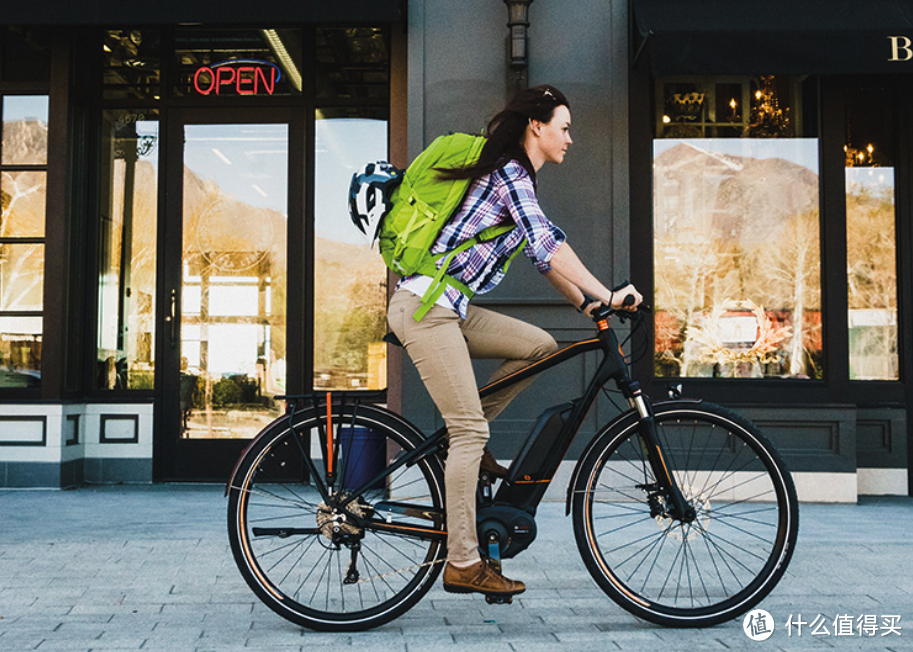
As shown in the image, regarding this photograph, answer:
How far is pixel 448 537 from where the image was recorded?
11.5 feet

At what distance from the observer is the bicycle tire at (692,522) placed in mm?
3586

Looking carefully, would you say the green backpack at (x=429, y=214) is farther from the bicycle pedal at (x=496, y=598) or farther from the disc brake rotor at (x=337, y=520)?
the bicycle pedal at (x=496, y=598)

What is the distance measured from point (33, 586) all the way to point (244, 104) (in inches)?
183

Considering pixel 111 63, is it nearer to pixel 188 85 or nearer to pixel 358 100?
pixel 188 85

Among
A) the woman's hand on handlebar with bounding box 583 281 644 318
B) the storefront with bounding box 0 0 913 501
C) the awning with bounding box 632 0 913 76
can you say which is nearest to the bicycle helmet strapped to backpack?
the woman's hand on handlebar with bounding box 583 281 644 318

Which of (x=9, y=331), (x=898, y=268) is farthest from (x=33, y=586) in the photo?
(x=898, y=268)

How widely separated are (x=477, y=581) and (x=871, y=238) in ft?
17.7

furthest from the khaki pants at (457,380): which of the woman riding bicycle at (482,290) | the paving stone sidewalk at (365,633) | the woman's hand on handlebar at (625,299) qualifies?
the paving stone sidewalk at (365,633)

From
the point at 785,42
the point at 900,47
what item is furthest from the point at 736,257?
the point at 900,47

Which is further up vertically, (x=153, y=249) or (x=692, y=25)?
(x=692, y=25)

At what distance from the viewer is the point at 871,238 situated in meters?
7.39

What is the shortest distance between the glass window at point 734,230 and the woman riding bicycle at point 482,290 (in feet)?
12.2

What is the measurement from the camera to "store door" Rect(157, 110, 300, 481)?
25.3 ft

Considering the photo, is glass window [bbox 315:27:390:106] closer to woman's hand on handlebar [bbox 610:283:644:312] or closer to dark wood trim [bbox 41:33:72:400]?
dark wood trim [bbox 41:33:72:400]
